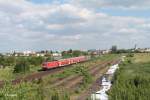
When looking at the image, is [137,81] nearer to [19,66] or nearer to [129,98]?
[129,98]

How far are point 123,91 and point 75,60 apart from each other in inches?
3238

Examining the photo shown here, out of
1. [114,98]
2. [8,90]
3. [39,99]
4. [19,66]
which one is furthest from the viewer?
[19,66]

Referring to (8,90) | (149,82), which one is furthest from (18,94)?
(149,82)

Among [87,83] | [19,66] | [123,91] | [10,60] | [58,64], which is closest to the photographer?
[123,91]

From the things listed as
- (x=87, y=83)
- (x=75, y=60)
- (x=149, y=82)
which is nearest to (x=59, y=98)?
(x=149, y=82)

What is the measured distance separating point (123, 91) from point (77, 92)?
1260 centimetres

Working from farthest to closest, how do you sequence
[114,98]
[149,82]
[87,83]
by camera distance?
[87,83] → [149,82] → [114,98]

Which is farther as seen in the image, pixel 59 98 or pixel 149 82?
pixel 149 82

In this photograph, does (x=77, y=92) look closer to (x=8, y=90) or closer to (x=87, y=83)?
(x=87, y=83)

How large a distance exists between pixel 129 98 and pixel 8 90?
792 centimetres

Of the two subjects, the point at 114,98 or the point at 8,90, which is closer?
the point at 8,90

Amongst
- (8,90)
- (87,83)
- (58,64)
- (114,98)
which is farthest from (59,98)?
(58,64)

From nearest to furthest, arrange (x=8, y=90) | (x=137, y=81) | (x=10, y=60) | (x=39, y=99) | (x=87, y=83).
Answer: (x=8, y=90) < (x=39, y=99) < (x=137, y=81) < (x=87, y=83) < (x=10, y=60)

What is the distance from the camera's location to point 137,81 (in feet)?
121
